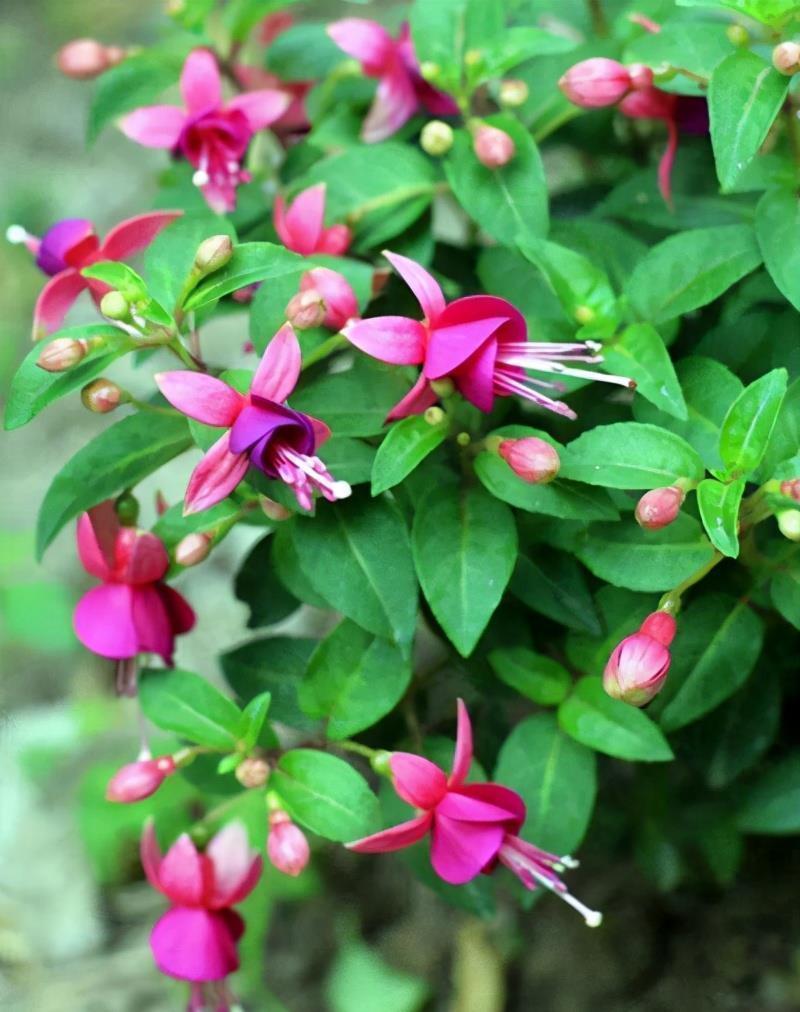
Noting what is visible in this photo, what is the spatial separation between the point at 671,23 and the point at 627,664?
61 cm

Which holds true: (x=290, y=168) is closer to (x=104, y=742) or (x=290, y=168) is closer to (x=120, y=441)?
(x=120, y=441)

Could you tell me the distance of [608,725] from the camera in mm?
990

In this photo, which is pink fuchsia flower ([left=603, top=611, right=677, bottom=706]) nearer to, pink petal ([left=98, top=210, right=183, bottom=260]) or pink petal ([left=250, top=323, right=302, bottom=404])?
pink petal ([left=250, top=323, right=302, bottom=404])

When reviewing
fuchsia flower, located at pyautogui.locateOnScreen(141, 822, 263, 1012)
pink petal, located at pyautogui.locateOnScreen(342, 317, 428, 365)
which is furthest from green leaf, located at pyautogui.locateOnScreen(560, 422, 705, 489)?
fuchsia flower, located at pyautogui.locateOnScreen(141, 822, 263, 1012)

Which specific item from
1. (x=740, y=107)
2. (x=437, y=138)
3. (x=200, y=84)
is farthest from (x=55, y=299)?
(x=740, y=107)

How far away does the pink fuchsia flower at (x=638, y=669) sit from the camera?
80cm

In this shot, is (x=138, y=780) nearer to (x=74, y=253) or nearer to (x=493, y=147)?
(x=74, y=253)

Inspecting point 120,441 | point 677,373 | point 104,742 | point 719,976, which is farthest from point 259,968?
point 677,373

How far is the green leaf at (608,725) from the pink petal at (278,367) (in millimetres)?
397

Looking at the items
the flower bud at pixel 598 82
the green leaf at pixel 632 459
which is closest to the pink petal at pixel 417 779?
the green leaf at pixel 632 459

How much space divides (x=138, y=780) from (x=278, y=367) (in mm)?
388

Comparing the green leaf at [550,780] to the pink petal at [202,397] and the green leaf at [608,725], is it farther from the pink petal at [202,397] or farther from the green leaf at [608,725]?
the pink petal at [202,397]

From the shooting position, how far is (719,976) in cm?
138

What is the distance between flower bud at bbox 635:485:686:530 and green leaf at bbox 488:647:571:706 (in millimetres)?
276
